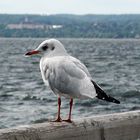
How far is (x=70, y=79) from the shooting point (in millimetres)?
5523

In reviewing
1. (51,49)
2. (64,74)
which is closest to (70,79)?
(64,74)

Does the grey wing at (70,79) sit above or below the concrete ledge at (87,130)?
above

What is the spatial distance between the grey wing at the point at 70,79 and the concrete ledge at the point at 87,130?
0.30 metres

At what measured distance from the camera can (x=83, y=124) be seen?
528 cm

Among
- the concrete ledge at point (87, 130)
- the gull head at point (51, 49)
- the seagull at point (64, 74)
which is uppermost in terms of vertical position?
the gull head at point (51, 49)

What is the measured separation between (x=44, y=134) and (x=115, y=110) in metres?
15.9

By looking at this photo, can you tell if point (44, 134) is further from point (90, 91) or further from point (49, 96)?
point (49, 96)

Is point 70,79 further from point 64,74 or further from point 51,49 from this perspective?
point 51,49

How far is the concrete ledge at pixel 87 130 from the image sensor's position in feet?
16.0

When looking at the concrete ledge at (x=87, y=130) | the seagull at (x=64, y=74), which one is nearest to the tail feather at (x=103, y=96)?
the seagull at (x=64, y=74)

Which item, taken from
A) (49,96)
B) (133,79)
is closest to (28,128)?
(49,96)

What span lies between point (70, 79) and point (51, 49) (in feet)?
1.22

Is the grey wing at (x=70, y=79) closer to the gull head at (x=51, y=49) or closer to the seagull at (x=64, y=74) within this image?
the seagull at (x=64, y=74)

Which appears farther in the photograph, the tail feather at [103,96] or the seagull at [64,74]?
the seagull at [64,74]
